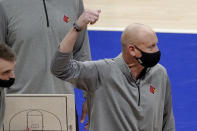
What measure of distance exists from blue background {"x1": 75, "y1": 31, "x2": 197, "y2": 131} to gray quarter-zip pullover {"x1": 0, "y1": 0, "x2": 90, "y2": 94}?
1589 millimetres

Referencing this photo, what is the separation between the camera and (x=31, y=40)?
124 inches

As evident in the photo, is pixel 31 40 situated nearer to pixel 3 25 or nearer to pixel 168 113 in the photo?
pixel 3 25

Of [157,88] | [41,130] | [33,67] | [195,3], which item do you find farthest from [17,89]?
[195,3]

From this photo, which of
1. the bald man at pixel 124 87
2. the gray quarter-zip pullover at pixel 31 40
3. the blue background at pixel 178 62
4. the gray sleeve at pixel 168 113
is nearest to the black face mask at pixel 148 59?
the bald man at pixel 124 87

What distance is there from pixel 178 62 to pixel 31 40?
257 cm

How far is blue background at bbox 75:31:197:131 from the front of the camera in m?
4.82

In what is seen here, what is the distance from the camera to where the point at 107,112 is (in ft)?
9.08

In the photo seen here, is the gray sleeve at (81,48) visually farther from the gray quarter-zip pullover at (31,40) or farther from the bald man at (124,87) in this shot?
the bald man at (124,87)

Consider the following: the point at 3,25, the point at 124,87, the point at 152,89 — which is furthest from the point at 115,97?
the point at 3,25

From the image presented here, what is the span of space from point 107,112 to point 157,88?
1.03ft

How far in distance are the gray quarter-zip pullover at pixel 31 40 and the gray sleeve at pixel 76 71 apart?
45cm

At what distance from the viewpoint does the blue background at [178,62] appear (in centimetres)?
482

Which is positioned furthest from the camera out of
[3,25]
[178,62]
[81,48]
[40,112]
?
[178,62]

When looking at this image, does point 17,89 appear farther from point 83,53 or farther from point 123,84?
point 123,84
